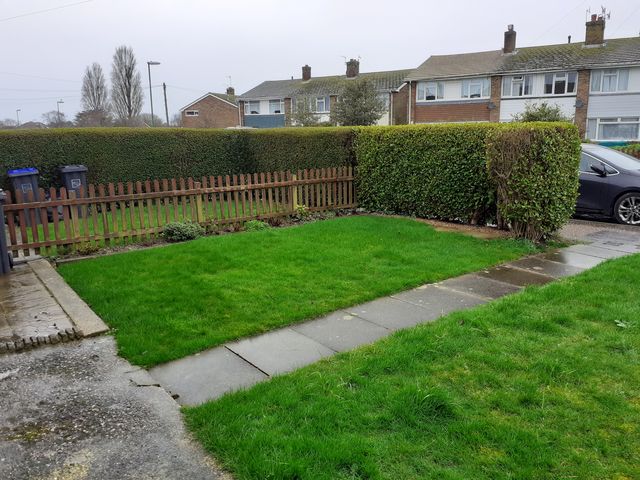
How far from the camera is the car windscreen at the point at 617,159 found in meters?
10.7

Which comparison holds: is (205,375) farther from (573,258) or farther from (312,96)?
(312,96)

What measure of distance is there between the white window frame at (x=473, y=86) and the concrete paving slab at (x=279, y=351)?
35.5 meters

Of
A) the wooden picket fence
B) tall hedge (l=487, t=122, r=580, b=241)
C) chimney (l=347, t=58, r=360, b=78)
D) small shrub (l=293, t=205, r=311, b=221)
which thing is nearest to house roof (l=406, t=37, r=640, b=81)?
chimney (l=347, t=58, r=360, b=78)

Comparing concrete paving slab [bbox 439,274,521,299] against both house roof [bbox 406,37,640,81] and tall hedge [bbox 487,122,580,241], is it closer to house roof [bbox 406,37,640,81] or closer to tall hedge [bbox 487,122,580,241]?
tall hedge [bbox 487,122,580,241]

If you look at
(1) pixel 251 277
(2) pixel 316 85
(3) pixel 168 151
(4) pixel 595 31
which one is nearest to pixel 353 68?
(2) pixel 316 85

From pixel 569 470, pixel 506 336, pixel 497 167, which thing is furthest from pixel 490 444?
pixel 497 167

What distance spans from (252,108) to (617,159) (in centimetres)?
4611

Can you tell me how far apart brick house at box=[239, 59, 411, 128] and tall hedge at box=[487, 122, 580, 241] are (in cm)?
3439

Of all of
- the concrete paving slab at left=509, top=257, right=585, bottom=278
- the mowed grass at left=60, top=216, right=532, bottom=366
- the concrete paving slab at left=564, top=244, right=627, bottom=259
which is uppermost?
the mowed grass at left=60, top=216, right=532, bottom=366

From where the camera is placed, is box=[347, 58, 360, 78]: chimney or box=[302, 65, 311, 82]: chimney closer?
box=[347, 58, 360, 78]: chimney

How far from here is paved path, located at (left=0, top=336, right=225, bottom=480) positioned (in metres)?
2.79

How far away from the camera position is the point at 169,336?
4.57 meters

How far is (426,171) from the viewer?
1027 cm

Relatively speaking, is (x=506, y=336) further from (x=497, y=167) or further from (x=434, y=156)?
(x=434, y=156)
